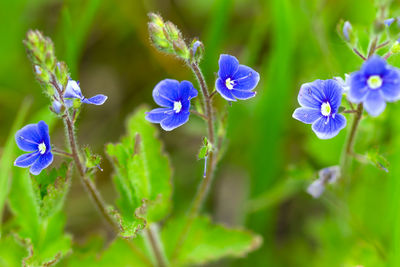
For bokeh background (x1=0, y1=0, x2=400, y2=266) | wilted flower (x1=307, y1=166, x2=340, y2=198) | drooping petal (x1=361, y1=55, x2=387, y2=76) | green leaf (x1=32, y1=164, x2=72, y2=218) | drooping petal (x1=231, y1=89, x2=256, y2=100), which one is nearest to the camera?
drooping petal (x1=361, y1=55, x2=387, y2=76)

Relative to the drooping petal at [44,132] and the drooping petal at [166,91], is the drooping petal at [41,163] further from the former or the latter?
the drooping petal at [166,91]

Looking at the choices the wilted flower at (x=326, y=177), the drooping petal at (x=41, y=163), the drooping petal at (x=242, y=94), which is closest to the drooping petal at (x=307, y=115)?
the drooping petal at (x=242, y=94)

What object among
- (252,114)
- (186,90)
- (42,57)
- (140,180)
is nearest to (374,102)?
(186,90)

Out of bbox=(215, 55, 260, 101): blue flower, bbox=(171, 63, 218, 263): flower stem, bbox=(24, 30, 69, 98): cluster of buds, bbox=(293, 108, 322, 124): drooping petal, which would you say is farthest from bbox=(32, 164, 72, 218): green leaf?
bbox=(293, 108, 322, 124): drooping petal

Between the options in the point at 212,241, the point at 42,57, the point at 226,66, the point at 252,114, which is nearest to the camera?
the point at 42,57

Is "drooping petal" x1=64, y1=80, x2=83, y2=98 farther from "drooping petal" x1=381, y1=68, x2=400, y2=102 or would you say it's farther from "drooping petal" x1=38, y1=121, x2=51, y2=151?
"drooping petal" x1=381, y1=68, x2=400, y2=102

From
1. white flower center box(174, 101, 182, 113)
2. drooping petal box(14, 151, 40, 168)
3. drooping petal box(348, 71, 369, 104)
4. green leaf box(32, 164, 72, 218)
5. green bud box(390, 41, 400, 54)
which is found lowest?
green leaf box(32, 164, 72, 218)

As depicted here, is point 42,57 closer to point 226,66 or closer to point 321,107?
point 226,66
